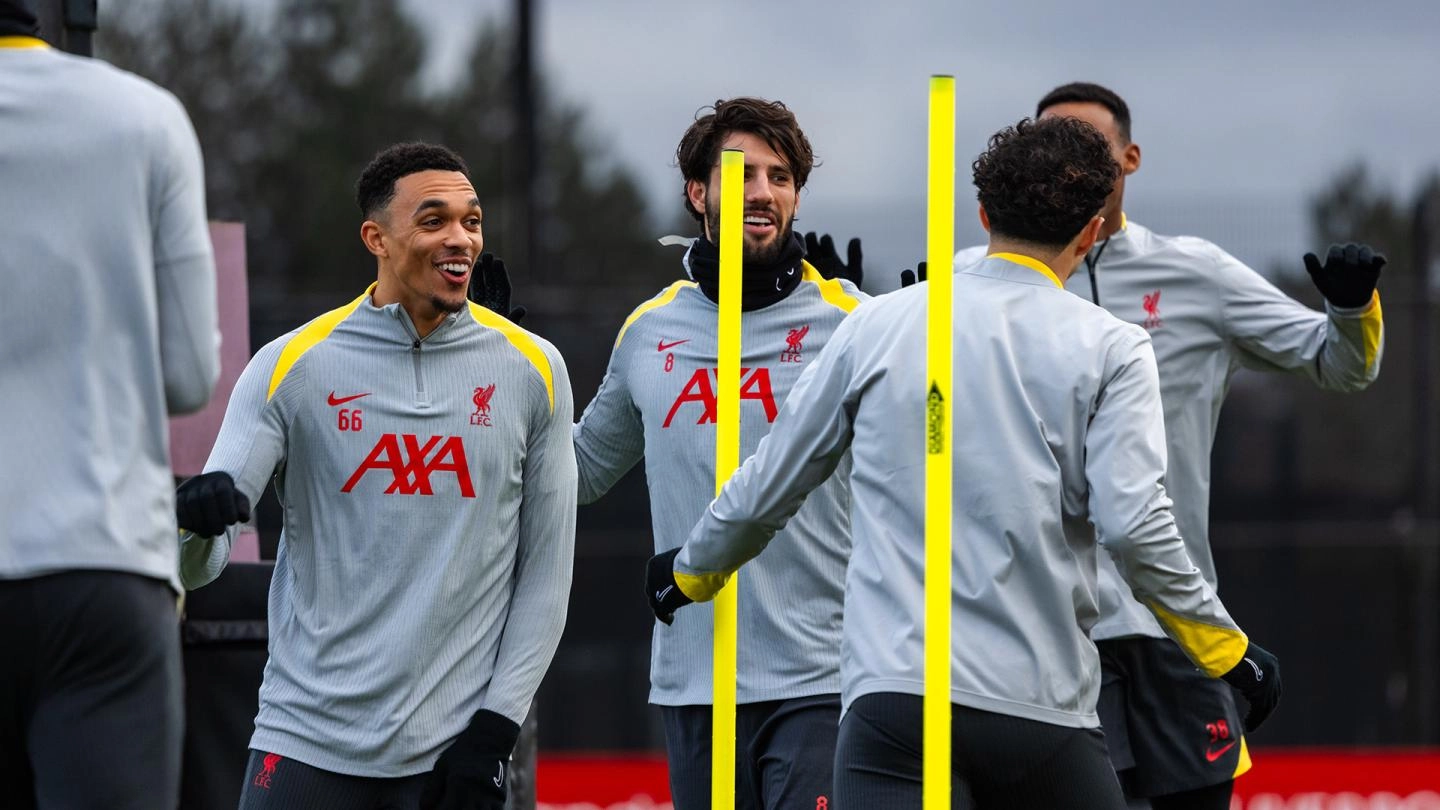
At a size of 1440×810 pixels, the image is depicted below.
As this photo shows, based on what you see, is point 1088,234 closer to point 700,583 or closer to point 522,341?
point 700,583

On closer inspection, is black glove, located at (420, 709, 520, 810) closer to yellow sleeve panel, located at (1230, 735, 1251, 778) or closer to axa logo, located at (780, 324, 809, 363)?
axa logo, located at (780, 324, 809, 363)

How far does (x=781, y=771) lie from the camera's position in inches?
177

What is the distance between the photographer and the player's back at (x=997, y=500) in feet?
11.6

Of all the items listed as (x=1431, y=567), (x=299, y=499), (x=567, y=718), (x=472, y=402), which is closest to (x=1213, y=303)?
(x=472, y=402)

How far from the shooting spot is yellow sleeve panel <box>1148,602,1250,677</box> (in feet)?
12.3

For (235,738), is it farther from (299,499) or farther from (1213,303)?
(1213,303)

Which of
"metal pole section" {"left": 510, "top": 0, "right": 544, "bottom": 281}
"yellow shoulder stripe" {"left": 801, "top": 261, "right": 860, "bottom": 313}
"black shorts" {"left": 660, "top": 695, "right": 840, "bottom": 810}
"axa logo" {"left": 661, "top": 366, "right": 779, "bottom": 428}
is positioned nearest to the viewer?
"black shorts" {"left": 660, "top": 695, "right": 840, "bottom": 810}

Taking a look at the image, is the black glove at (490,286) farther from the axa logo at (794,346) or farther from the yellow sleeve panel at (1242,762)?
the yellow sleeve panel at (1242,762)

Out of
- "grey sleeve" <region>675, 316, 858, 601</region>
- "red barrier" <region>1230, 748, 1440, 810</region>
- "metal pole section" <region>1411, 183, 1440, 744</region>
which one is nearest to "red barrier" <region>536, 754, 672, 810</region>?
"red barrier" <region>1230, 748, 1440, 810</region>

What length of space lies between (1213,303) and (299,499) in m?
2.42

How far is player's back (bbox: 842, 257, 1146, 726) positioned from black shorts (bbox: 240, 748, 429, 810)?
97 cm

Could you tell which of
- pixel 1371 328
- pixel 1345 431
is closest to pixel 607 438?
pixel 1371 328

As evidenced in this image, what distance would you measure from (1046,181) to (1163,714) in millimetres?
1902

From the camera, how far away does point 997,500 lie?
355cm
